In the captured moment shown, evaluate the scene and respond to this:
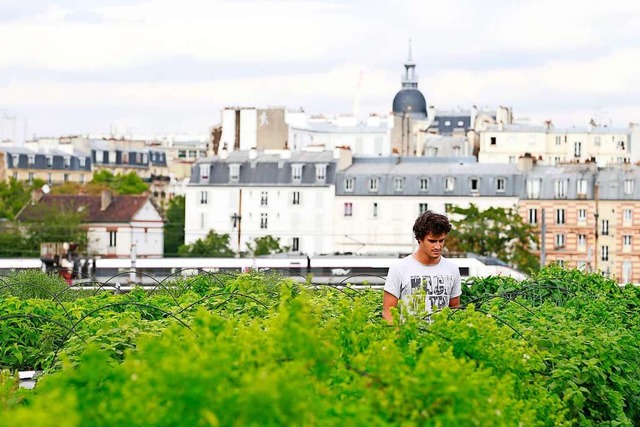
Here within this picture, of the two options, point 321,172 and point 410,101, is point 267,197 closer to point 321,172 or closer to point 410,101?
point 321,172

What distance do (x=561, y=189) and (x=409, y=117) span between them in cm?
5764

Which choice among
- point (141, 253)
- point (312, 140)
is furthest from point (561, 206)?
point (312, 140)

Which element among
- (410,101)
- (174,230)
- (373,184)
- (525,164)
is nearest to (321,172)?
(373,184)

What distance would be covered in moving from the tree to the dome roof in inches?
3380

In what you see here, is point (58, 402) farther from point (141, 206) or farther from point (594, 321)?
point (141, 206)

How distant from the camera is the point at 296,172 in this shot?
94875 mm

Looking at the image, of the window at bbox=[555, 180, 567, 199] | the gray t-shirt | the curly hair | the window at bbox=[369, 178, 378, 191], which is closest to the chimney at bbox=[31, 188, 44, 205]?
the window at bbox=[369, 178, 378, 191]

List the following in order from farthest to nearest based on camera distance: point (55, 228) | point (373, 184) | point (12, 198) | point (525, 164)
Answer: point (12, 198), point (373, 184), point (55, 228), point (525, 164)

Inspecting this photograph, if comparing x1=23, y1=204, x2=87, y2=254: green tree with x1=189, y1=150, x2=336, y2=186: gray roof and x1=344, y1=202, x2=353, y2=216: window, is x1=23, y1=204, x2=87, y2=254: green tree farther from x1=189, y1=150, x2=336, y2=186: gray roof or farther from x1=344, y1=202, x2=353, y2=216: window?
x1=344, y1=202, x2=353, y2=216: window

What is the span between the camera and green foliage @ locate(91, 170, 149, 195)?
13000 cm

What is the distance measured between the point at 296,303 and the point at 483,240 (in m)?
72.0

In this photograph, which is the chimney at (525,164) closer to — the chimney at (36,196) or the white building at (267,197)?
the white building at (267,197)

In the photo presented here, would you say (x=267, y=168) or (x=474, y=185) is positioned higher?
(x=267, y=168)

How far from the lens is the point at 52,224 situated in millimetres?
92375
